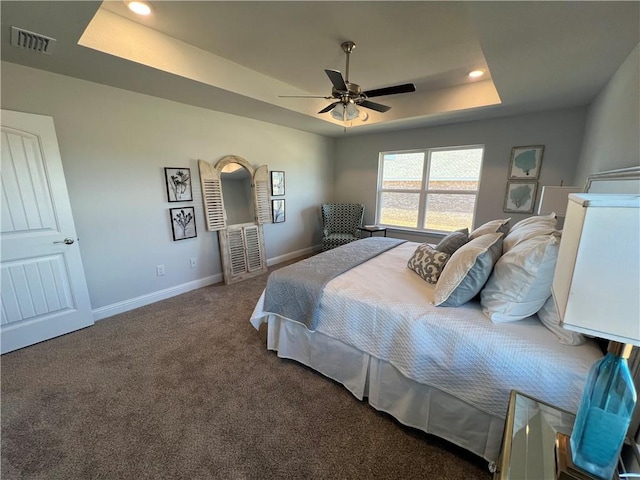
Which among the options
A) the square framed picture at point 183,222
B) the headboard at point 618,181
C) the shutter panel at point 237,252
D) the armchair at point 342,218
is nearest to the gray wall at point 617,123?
the headboard at point 618,181

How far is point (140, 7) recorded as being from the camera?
187 centimetres

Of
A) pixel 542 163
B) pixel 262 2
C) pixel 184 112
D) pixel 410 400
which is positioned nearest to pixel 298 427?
pixel 410 400

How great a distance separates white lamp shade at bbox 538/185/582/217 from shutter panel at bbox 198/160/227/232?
3.67 metres

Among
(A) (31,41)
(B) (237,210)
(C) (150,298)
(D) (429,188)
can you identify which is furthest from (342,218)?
(A) (31,41)

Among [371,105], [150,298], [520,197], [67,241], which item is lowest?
[150,298]

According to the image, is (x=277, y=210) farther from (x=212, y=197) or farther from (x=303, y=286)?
(x=303, y=286)

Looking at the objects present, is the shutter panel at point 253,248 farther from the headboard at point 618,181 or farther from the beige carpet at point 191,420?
the headboard at point 618,181

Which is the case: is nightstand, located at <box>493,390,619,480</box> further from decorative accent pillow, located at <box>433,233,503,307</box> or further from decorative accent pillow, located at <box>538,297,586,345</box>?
decorative accent pillow, located at <box>433,233,503,307</box>

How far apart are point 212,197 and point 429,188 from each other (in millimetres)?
3446

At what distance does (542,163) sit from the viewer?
11.2 ft

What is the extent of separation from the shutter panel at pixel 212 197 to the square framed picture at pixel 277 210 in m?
0.92

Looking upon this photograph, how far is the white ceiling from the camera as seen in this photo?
1535 millimetres

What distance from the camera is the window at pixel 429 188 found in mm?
4051

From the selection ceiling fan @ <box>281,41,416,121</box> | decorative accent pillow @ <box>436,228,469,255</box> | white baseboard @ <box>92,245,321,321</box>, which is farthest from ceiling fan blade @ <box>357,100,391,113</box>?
white baseboard @ <box>92,245,321,321</box>
